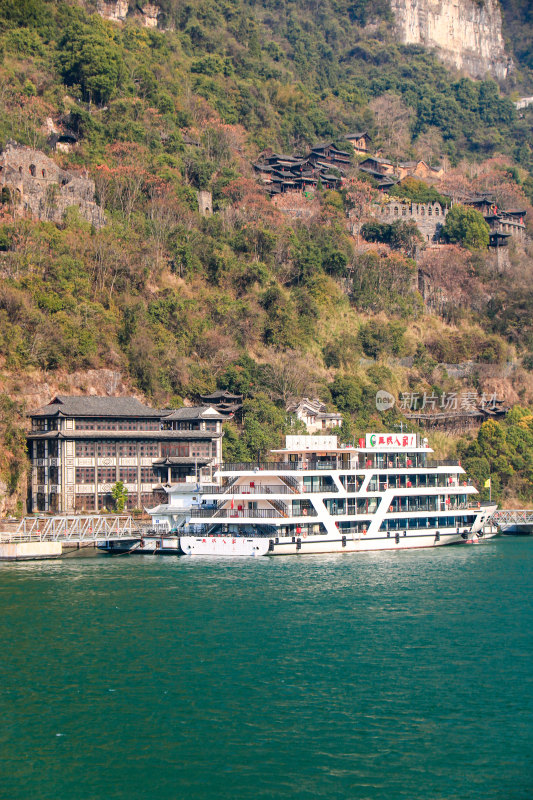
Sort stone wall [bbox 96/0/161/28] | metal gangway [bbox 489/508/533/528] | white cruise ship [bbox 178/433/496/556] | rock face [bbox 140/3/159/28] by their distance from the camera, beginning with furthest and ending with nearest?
1. rock face [bbox 140/3/159/28]
2. stone wall [bbox 96/0/161/28]
3. metal gangway [bbox 489/508/533/528]
4. white cruise ship [bbox 178/433/496/556]

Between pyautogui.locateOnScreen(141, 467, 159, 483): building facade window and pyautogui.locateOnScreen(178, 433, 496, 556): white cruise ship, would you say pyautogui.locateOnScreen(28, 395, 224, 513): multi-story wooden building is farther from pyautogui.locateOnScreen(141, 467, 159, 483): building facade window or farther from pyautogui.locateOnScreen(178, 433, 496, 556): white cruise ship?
pyautogui.locateOnScreen(178, 433, 496, 556): white cruise ship

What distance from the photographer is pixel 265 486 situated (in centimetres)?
5253

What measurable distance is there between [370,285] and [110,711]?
6928cm

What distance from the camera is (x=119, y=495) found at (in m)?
59.4

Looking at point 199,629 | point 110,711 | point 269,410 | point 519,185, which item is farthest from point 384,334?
point 110,711

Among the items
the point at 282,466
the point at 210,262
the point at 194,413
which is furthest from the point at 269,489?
the point at 210,262

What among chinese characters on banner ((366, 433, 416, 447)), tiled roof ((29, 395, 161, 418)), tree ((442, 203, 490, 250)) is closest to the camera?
chinese characters on banner ((366, 433, 416, 447))

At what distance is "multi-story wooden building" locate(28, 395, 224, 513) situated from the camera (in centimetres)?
5966

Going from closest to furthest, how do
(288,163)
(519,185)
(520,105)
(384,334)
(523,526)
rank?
(523,526), (384,334), (288,163), (519,185), (520,105)

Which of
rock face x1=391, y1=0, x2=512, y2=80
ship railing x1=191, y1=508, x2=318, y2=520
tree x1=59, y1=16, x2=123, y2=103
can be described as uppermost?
rock face x1=391, y1=0, x2=512, y2=80

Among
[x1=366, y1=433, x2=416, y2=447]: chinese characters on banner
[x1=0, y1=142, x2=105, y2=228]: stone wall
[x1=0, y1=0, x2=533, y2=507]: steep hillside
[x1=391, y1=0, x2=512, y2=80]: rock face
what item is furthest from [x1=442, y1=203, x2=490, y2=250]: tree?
[x1=391, y1=0, x2=512, y2=80]: rock face

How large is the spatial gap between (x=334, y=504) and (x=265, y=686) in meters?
26.3

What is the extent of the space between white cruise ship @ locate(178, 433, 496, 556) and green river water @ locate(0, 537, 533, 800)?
24.2 feet

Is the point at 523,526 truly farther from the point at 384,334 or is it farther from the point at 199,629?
the point at 199,629
